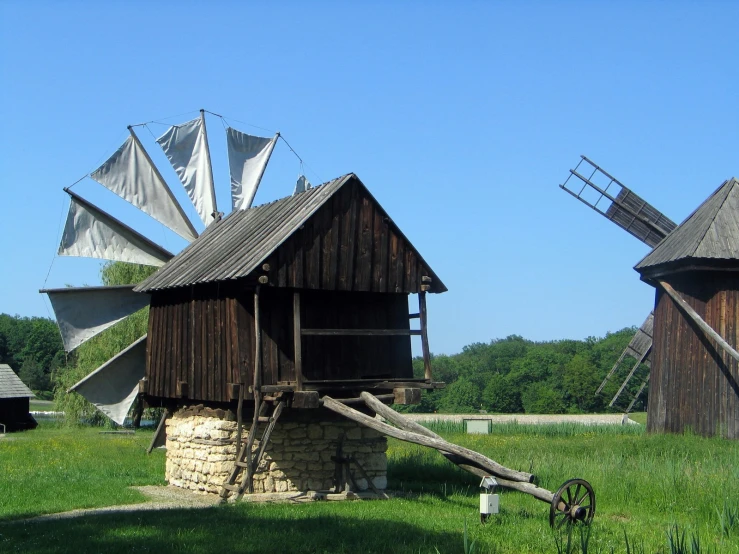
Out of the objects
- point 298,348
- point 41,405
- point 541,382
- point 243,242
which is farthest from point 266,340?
point 41,405

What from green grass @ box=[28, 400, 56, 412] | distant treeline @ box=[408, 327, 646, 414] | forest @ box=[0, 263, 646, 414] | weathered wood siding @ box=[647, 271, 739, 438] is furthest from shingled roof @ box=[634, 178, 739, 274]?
green grass @ box=[28, 400, 56, 412]

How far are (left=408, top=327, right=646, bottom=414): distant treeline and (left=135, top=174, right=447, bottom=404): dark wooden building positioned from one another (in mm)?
45842

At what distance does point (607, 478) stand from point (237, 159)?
10739 mm

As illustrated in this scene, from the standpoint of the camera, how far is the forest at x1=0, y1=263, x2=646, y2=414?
38000 mm

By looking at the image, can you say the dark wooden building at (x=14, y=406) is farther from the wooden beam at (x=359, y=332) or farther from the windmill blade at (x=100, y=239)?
the wooden beam at (x=359, y=332)

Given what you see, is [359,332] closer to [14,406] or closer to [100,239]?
[100,239]

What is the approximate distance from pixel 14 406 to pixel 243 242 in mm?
28000

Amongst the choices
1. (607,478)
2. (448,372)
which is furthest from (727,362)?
(448,372)

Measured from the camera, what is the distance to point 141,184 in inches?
772

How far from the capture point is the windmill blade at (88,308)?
60.0ft

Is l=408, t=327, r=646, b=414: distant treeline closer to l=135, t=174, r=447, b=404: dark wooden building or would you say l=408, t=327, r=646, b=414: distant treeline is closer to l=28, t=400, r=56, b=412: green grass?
l=28, t=400, r=56, b=412: green grass

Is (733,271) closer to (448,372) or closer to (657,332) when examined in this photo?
(657,332)

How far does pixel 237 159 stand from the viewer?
811 inches

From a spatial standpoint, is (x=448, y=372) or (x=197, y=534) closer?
(x=197, y=534)
